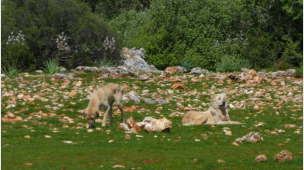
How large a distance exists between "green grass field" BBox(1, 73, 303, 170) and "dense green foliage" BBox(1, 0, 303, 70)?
1055 cm

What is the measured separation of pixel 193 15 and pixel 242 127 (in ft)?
90.8

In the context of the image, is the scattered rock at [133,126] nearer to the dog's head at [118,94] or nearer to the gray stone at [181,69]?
the dog's head at [118,94]

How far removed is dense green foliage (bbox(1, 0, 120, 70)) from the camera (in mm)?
29781

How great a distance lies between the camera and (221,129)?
13.9 meters

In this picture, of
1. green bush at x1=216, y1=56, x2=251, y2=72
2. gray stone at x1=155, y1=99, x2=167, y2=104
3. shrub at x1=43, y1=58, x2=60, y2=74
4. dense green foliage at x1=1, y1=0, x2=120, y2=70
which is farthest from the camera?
green bush at x1=216, y1=56, x2=251, y2=72

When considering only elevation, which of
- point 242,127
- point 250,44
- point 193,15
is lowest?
point 242,127

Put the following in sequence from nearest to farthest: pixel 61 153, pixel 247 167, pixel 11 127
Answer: pixel 247 167
pixel 61 153
pixel 11 127

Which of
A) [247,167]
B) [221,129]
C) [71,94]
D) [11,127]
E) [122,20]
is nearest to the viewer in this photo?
[247,167]

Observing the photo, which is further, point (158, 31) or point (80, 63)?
point (158, 31)

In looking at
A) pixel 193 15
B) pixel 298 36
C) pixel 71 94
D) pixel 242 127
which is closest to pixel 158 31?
pixel 193 15

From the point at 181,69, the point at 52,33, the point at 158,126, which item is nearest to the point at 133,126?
the point at 158,126

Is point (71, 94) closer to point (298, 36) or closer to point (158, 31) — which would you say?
point (158, 31)

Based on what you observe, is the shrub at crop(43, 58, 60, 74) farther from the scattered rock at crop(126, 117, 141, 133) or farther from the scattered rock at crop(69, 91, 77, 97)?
the scattered rock at crop(126, 117, 141, 133)

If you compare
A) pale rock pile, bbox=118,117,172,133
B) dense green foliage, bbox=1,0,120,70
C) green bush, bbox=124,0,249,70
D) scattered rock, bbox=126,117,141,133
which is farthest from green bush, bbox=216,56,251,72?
scattered rock, bbox=126,117,141,133
